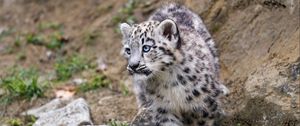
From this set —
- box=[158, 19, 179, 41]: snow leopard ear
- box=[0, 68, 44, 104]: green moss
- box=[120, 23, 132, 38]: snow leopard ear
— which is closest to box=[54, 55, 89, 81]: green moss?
box=[0, 68, 44, 104]: green moss

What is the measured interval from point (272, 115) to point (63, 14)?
18.5 feet

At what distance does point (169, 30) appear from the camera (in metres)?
7.34

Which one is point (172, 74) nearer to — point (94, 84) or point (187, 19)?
point (187, 19)

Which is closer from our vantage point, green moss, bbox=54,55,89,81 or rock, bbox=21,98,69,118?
rock, bbox=21,98,69,118

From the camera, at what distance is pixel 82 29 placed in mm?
11609

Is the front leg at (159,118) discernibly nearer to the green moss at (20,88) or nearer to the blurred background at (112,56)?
the blurred background at (112,56)

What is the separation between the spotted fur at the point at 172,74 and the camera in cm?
725

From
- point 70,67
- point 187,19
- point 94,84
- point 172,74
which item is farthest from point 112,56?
point 172,74

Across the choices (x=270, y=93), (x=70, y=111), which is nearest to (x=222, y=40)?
(x=270, y=93)

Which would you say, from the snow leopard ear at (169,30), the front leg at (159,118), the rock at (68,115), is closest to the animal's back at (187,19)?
the snow leopard ear at (169,30)

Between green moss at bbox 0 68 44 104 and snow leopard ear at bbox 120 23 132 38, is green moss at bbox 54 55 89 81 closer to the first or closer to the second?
green moss at bbox 0 68 44 104

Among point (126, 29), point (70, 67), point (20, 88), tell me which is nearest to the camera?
point (126, 29)

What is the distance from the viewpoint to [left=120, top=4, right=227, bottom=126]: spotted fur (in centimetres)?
725

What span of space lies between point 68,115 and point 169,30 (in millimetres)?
2070
